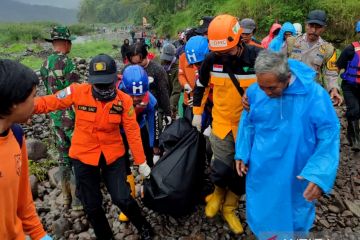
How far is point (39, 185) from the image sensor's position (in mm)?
5289

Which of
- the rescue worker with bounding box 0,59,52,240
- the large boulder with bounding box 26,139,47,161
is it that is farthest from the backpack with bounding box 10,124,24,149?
the large boulder with bounding box 26,139,47,161

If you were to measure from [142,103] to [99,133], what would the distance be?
0.80 meters

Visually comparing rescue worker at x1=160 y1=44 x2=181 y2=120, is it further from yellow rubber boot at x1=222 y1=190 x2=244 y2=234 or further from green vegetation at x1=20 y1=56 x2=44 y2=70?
Answer: green vegetation at x1=20 y1=56 x2=44 y2=70

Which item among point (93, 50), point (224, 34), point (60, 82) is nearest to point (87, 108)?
point (60, 82)

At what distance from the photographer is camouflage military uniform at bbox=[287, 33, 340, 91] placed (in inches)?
170

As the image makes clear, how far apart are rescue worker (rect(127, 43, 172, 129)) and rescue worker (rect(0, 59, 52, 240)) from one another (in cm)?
292

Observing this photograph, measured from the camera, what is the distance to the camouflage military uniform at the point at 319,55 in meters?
4.32

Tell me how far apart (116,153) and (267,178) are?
4.64 ft

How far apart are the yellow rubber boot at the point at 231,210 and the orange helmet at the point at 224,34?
1593 millimetres

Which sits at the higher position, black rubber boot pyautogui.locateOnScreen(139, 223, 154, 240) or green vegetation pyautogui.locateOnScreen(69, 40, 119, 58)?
black rubber boot pyautogui.locateOnScreen(139, 223, 154, 240)

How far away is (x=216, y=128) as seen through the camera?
351 centimetres

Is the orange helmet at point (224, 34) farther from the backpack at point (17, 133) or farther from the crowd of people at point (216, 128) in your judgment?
the backpack at point (17, 133)

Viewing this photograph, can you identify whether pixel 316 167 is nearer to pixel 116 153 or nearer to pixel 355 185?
pixel 116 153

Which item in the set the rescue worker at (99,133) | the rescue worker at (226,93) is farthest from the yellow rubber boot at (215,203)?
the rescue worker at (99,133)
